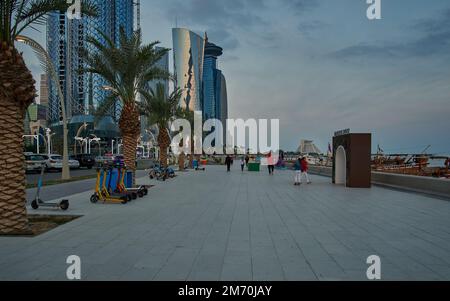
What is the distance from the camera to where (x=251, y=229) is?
7660mm

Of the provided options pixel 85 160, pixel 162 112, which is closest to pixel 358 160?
pixel 162 112

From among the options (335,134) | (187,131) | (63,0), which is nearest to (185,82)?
(187,131)

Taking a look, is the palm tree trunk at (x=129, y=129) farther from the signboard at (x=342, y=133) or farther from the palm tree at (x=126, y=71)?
the signboard at (x=342, y=133)

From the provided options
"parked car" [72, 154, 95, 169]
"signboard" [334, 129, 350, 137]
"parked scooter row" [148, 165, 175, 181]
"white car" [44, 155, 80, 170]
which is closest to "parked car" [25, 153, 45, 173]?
"white car" [44, 155, 80, 170]

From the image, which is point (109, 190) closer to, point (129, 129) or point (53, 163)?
point (129, 129)

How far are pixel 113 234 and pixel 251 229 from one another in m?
2.85

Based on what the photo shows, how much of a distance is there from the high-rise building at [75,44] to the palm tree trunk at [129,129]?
2346 inches

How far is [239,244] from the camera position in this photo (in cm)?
631

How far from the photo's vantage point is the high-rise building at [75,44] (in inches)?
3531

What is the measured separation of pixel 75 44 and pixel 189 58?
1602 inches

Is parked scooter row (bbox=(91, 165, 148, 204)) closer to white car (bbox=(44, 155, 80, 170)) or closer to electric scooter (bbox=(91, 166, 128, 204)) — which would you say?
electric scooter (bbox=(91, 166, 128, 204))

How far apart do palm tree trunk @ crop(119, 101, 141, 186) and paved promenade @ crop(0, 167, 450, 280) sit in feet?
19.4
